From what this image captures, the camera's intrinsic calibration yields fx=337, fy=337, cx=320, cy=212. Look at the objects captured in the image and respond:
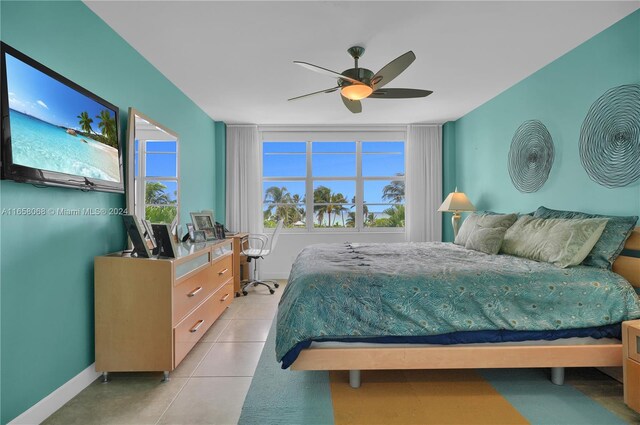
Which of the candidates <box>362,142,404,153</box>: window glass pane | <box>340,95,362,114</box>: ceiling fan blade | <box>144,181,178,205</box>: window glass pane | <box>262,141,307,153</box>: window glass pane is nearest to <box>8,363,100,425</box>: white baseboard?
<box>144,181,178,205</box>: window glass pane

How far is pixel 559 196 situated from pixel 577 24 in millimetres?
1443

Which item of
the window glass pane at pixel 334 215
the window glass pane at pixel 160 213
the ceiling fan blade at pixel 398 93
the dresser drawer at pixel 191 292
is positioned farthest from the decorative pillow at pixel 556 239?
the window glass pane at pixel 160 213

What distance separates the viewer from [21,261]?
1.73 metres

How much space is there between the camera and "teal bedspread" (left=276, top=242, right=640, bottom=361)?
6.49 ft

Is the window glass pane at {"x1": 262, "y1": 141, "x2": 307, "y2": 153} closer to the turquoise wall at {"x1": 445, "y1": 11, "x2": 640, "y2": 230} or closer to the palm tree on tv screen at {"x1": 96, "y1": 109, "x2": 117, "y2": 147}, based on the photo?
the turquoise wall at {"x1": 445, "y1": 11, "x2": 640, "y2": 230}

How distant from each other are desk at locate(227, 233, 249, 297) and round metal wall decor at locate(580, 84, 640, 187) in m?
3.79

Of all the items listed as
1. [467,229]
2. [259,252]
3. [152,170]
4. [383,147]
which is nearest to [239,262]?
[259,252]

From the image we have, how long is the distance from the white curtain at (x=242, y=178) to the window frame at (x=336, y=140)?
0.17 metres

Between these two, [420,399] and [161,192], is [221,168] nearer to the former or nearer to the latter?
[161,192]

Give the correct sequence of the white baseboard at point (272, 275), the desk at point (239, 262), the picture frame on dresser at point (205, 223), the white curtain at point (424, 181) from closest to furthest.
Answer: the picture frame on dresser at point (205, 223), the desk at point (239, 262), the white curtain at point (424, 181), the white baseboard at point (272, 275)

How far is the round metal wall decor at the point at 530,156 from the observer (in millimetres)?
3326

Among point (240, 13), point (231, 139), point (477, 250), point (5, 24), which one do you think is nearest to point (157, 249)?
point (5, 24)

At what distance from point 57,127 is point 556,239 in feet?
10.9

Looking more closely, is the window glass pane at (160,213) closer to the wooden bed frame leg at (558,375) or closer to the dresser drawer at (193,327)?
the dresser drawer at (193,327)
